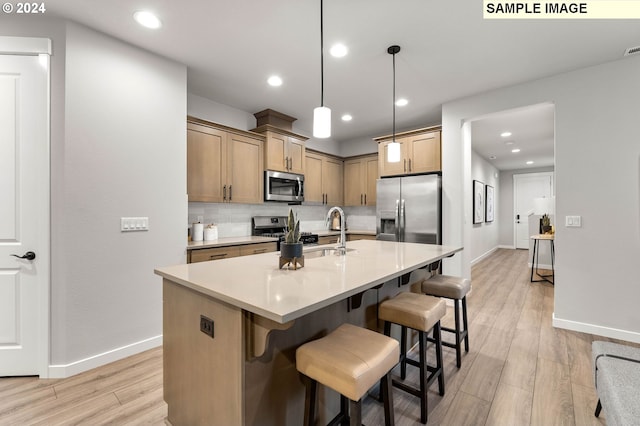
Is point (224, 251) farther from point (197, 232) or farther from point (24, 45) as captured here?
point (24, 45)

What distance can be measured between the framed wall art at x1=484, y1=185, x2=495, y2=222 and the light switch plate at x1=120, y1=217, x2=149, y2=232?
7807 mm

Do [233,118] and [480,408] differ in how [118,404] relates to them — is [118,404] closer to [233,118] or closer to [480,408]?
[480,408]

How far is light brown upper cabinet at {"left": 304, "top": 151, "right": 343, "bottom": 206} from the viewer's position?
5.06m

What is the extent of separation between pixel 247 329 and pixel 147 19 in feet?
8.11

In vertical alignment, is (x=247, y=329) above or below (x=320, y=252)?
below

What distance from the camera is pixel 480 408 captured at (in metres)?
1.83

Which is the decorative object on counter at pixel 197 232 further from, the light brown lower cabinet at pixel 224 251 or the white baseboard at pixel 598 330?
the white baseboard at pixel 598 330

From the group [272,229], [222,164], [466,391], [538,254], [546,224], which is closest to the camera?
[466,391]

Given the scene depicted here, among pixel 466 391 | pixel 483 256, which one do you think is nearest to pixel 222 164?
pixel 466 391

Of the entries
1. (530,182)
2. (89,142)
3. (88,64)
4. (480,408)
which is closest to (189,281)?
(89,142)

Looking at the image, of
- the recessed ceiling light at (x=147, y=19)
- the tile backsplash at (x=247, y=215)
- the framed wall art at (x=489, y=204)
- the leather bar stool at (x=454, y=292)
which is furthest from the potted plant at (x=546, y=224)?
the recessed ceiling light at (x=147, y=19)

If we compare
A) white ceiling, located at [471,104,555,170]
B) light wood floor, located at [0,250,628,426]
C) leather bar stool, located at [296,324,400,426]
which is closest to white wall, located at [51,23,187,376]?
light wood floor, located at [0,250,628,426]

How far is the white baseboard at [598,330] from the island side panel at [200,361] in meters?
3.50

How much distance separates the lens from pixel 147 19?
2.24m
